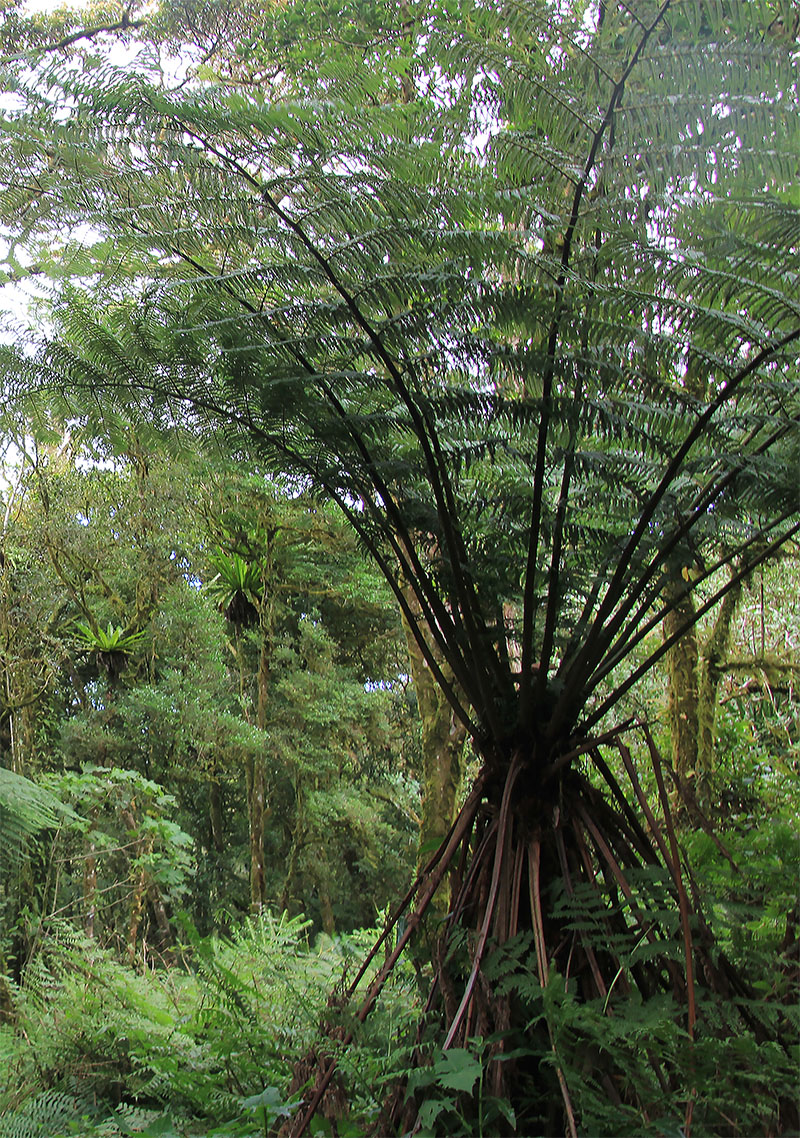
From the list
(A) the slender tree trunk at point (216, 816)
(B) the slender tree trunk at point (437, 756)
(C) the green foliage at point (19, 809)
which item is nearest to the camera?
(C) the green foliage at point (19, 809)

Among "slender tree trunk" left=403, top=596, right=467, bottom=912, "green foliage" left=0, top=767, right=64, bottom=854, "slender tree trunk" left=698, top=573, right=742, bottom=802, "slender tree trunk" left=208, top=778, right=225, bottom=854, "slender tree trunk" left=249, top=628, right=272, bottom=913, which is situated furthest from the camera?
"slender tree trunk" left=208, top=778, right=225, bottom=854

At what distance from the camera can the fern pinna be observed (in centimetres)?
88

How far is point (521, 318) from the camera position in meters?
0.98

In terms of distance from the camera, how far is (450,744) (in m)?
3.20

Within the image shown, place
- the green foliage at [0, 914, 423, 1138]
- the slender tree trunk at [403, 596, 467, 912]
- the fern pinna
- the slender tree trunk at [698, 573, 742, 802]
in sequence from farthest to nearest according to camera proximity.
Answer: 1. the slender tree trunk at [403, 596, 467, 912]
2. the slender tree trunk at [698, 573, 742, 802]
3. the green foliage at [0, 914, 423, 1138]
4. the fern pinna

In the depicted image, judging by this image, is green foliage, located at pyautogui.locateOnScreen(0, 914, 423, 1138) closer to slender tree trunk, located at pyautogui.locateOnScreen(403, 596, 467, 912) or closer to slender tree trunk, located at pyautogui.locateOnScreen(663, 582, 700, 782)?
slender tree trunk, located at pyautogui.locateOnScreen(403, 596, 467, 912)

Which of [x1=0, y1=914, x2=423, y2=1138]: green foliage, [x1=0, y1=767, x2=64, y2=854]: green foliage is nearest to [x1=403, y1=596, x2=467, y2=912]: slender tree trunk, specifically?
[x1=0, y1=914, x2=423, y2=1138]: green foliage

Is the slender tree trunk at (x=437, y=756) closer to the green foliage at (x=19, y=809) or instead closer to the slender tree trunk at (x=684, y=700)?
the slender tree trunk at (x=684, y=700)

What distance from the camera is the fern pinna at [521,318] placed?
0.88 metres

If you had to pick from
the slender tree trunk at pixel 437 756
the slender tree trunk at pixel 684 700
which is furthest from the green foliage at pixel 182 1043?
the slender tree trunk at pixel 684 700

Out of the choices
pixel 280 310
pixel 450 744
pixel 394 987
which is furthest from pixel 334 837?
pixel 280 310

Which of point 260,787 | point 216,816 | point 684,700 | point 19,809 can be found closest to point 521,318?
point 19,809

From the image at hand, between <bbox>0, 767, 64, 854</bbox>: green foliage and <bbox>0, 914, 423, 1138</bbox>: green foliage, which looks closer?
<bbox>0, 914, 423, 1138</bbox>: green foliage

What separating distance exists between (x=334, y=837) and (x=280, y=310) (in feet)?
18.3
